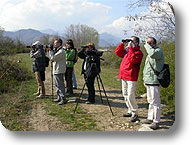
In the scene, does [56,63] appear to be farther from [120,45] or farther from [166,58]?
[166,58]

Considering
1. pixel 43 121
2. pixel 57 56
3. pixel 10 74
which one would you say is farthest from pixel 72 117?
pixel 10 74

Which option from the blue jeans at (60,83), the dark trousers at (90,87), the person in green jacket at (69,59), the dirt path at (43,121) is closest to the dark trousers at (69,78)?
the person in green jacket at (69,59)

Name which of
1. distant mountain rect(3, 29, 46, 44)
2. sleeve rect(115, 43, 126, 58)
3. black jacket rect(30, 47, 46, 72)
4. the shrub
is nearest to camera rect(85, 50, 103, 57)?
sleeve rect(115, 43, 126, 58)

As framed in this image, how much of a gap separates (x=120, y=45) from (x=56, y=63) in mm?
1413

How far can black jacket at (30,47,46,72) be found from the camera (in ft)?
14.8

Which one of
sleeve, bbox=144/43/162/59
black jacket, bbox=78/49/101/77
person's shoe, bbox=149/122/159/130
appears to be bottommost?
person's shoe, bbox=149/122/159/130

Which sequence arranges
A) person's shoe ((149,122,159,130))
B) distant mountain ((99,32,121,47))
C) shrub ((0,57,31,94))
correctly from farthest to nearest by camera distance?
shrub ((0,57,31,94)) → distant mountain ((99,32,121,47)) → person's shoe ((149,122,159,130))

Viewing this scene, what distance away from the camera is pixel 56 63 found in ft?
14.2

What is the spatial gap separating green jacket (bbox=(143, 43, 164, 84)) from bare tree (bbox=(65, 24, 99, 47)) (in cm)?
124

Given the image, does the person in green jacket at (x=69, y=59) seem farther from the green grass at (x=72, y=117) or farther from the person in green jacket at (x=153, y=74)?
the person in green jacket at (x=153, y=74)

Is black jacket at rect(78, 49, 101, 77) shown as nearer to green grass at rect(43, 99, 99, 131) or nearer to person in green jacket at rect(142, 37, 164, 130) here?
green grass at rect(43, 99, 99, 131)

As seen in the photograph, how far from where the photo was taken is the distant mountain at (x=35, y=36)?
3.98 meters

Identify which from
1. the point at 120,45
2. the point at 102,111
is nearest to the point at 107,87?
the point at 102,111

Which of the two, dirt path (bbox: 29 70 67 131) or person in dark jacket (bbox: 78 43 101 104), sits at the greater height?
person in dark jacket (bbox: 78 43 101 104)
